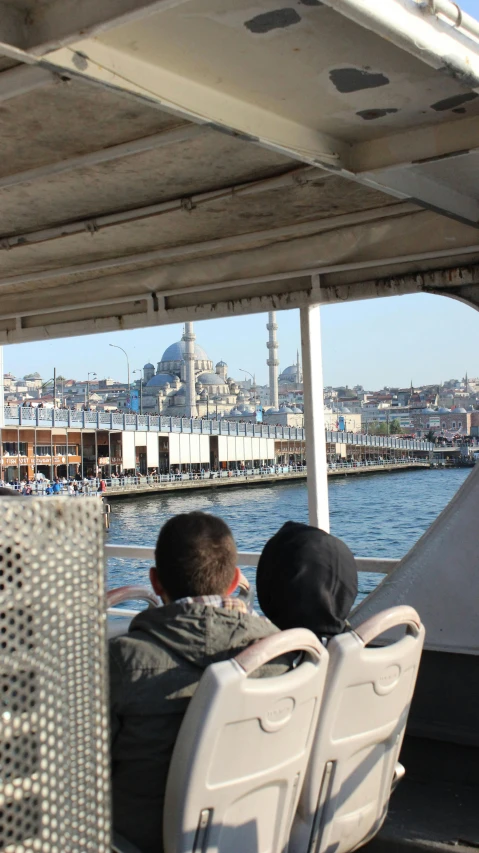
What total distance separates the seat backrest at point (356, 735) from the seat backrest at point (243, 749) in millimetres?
113

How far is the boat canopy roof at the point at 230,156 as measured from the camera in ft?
7.80

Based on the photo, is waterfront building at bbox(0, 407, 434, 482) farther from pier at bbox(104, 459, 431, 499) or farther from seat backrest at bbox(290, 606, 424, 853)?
seat backrest at bbox(290, 606, 424, 853)

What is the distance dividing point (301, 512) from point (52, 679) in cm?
4591

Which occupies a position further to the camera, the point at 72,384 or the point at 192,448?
the point at 72,384

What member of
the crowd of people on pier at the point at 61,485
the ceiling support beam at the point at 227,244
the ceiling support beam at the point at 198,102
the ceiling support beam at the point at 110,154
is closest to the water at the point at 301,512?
the crowd of people on pier at the point at 61,485

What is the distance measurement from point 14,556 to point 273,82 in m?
2.01

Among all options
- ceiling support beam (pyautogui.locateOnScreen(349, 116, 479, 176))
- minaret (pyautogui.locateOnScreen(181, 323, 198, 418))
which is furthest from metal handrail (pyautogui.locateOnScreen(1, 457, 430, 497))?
ceiling support beam (pyautogui.locateOnScreen(349, 116, 479, 176))

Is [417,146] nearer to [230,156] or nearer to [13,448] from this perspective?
[230,156]

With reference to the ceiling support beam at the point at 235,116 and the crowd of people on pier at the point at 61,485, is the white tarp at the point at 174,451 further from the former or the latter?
the ceiling support beam at the point at 235,116

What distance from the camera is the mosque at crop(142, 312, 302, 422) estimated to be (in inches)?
4380

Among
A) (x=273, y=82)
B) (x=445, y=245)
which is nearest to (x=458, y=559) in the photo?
(x=445, y=245)

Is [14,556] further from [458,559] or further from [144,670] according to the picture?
[458,559]

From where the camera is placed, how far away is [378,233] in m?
4.64

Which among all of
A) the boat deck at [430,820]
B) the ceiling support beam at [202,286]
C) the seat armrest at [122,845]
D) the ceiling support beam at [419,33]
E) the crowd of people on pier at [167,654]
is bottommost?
the boat deck at [430,820]
